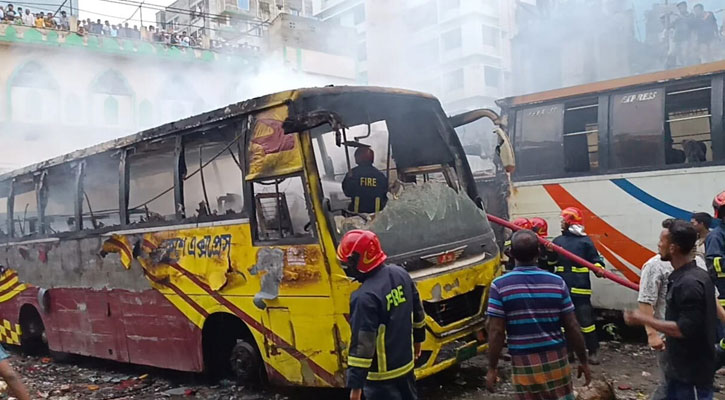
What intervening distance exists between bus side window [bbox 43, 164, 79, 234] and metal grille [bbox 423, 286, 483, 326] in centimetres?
490

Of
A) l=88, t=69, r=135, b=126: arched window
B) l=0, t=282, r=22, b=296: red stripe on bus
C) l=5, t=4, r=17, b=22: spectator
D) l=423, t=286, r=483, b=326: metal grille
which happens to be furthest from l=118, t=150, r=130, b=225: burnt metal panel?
l=5, t=4, r=17, b=22: spectator

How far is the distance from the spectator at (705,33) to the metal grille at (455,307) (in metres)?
10.6

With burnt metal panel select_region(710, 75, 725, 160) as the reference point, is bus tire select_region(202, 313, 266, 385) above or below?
below

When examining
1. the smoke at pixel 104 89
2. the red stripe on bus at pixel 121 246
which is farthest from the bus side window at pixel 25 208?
the smoke at pixel 104 89

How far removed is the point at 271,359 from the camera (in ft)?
16.6

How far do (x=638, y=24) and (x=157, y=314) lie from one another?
1545cm

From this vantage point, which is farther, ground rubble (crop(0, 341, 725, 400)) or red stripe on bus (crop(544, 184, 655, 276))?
red stripe on bus (crop(544, 184, 655, 276))

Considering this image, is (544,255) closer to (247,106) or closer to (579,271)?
(579,271)

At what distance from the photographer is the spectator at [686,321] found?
3.01 metres

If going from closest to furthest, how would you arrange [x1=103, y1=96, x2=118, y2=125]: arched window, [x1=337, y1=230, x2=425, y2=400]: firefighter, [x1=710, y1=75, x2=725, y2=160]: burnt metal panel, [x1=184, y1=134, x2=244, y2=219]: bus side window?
[x1=337, y1=230, x2=425, y2=400]: firefighter → [x1=184, y1=134, x2=244, y2=219]: bus side window → [x1=710, y1=75, x2=725, y2=160]: burnt metal panel → [x1=103, y1=96, x2=118, y2=125]: arched window

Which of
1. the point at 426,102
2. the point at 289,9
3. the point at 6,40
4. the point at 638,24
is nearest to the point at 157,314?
the point at 426,102

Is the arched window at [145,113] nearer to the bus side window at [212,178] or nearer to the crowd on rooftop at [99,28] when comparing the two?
the crowd on rooftop at [99,28]

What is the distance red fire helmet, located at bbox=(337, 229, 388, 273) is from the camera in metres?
3.32

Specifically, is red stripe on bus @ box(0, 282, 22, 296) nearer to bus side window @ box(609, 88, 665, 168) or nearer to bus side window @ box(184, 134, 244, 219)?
bus side window @ box(184, 134, 244, 219)
